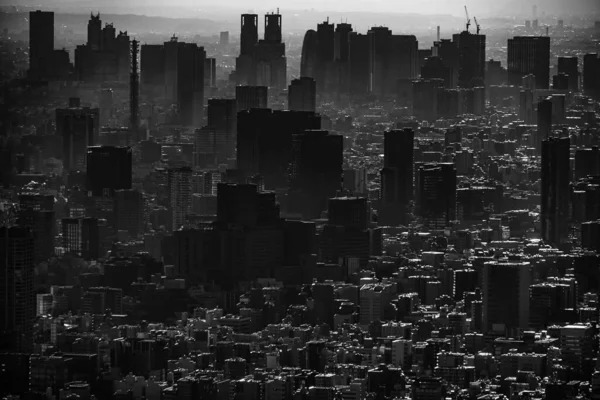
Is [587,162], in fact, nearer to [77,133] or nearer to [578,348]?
[77,133]

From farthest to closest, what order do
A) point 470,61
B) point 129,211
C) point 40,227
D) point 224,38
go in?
point 470,61 → point 224,38 → point 129,211 → point 40,227

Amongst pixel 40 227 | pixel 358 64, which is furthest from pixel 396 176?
pixel 40 227

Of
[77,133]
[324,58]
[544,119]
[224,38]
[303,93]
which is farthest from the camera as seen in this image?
[324,58]

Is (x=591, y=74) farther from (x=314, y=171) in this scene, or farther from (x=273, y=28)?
(x=314, y=171)

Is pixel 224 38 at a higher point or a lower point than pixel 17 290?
higher

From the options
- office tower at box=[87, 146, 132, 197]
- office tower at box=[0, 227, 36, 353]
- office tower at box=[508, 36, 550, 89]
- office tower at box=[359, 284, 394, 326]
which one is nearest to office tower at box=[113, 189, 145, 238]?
office tower at box=[87, 146, 132, 197]

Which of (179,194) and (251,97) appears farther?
(251,97)

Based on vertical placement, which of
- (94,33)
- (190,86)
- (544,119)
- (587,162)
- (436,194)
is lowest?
(436,194)
